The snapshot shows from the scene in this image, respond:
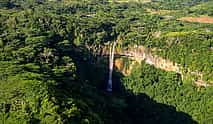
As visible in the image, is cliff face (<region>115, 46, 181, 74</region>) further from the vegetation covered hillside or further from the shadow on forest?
the shadow on forest

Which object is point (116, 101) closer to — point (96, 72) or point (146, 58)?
point (96, 72)

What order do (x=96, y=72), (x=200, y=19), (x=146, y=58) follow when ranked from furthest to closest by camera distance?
(x=200, y=19) < (x=96, y=72) < (x=146, y=58)

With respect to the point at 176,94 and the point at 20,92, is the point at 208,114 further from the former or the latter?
the point at 20,92

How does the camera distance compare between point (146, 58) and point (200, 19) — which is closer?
point (146, 58)

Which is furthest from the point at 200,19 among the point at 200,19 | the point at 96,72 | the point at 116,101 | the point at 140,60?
the point at 116,101

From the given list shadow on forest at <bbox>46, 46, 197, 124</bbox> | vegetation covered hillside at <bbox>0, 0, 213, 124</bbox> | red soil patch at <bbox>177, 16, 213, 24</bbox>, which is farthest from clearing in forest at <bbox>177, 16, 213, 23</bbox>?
shadow on forest at <bbox>46, 46, 197, 124</bbox>

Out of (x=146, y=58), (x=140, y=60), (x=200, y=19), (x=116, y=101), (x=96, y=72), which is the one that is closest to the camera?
(x=116, y=101)
